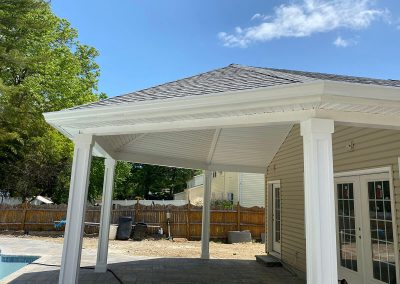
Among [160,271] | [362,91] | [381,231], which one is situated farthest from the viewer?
[160,271]

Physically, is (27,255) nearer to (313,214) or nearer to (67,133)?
(67,133)

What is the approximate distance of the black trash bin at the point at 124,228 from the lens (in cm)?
1462

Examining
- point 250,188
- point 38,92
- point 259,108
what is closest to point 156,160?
point 259,108

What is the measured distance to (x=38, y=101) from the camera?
59.4 ft

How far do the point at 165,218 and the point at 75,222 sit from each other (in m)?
12.0

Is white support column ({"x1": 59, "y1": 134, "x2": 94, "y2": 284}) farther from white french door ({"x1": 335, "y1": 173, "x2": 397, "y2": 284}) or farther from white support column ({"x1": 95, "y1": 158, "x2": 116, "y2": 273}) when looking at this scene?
white french door ({"x1": 335, "y1": 173, "x2": 397, "y2": 284})

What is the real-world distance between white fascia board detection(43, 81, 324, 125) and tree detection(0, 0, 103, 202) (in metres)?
12.7

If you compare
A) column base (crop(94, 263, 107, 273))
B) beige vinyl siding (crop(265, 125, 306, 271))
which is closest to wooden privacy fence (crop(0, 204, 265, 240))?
beige vinyl siding (crop(265, 125, 306, 271))

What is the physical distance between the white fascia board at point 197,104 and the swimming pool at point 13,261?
297 inches

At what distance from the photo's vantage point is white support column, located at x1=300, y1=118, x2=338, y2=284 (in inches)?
131

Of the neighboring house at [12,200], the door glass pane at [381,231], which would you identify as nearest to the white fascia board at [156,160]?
the door glass pane at [381,231]

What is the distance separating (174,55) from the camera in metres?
16.9

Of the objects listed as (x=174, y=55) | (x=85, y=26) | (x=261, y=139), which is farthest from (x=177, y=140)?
(x=85, y=26)

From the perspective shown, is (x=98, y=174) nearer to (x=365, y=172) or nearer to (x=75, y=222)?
(x=75, y=222)
